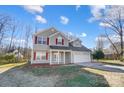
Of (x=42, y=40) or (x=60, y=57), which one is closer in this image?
(x=42, y=40)

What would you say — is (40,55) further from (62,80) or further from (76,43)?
(62,80)

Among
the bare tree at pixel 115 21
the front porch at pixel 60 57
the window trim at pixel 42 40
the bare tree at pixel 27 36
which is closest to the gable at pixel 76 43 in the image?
the front porch at pixel 60 57

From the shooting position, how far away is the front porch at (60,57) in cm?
1291

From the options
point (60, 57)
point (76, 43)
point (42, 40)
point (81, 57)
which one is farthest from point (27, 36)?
point (81, 57)

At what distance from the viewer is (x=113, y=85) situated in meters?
7.04

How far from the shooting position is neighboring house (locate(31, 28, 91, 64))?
42.0 ft

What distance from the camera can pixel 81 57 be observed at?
1389 cm

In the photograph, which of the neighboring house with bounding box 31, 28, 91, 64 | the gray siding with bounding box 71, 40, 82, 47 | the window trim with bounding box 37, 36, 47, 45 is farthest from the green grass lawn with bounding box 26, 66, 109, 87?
the window trim with bounding box 37, 36, 47, 45

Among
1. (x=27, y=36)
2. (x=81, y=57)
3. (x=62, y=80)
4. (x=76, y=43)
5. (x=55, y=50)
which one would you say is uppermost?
(x=27, y=36)

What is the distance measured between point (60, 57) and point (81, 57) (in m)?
1.64
